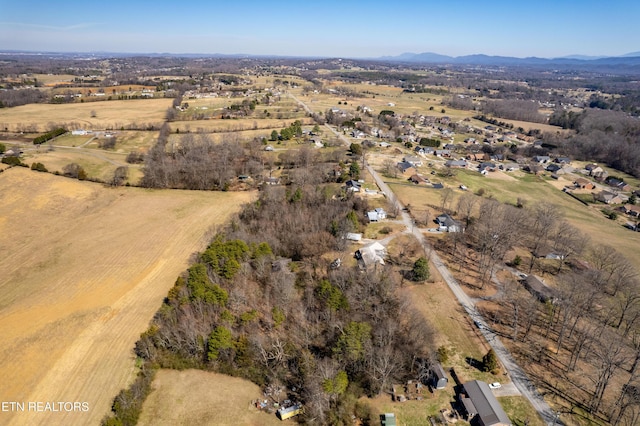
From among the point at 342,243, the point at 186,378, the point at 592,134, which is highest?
the point at 592,134

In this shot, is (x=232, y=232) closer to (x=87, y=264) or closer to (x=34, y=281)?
(x=87, y=264)

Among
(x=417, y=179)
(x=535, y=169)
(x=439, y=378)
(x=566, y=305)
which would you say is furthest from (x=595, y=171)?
(x=439, y=378)

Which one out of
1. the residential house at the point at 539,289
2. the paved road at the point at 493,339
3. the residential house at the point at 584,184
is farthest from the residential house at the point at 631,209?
the paved road at the point at 493,339

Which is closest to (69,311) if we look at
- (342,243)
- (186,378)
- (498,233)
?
(186,378)

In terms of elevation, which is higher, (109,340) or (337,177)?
(337,177)

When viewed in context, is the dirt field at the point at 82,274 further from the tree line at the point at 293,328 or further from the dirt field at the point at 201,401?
the tree line at the point at 293,328
